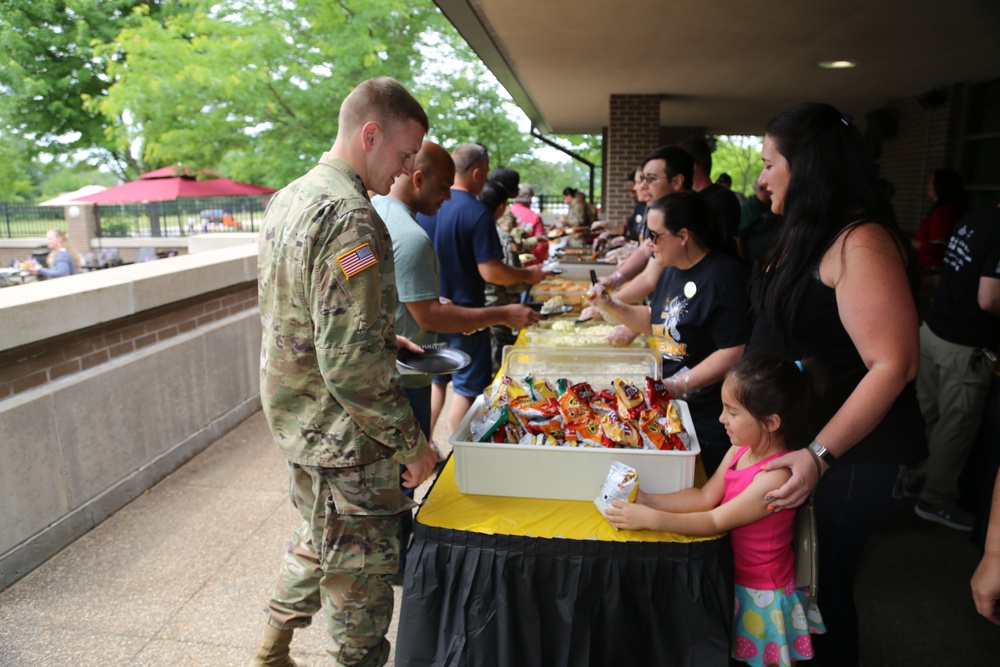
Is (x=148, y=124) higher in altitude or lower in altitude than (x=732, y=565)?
higher

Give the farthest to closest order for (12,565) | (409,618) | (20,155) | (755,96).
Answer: (20,155), (755,96), (12,565), (409,618)

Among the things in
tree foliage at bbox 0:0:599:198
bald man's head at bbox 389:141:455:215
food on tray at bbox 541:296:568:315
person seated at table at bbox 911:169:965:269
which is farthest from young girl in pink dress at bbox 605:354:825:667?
tree foliage at bbox 0:0:599:198

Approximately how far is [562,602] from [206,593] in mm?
1933

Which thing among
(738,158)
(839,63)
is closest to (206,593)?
(839,63)

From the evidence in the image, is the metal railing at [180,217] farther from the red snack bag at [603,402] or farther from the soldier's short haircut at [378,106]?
the red snack bag at [603,402]

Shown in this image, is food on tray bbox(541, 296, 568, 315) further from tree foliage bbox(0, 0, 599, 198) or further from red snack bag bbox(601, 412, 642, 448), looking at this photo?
tree foliage bbox(0, 0, 599, 198)

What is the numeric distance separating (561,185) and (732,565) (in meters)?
29.7

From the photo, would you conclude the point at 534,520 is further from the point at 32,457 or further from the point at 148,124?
the point at 148,124

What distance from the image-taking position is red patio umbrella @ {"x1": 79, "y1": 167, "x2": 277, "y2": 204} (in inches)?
551

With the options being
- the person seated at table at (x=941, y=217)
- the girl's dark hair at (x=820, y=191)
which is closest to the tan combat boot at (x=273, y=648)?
the girl's dark hair at (x=820, y=191)

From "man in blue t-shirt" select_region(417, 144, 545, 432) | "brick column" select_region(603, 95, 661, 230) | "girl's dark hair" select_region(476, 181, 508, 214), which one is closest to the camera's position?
"man in blue t-shirt" select_region(417, 144, 545, 432)

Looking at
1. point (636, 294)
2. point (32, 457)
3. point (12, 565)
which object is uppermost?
point (636, 294)

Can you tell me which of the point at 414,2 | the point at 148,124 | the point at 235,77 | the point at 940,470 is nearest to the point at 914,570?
the point at 940,470

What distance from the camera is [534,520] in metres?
1.69
